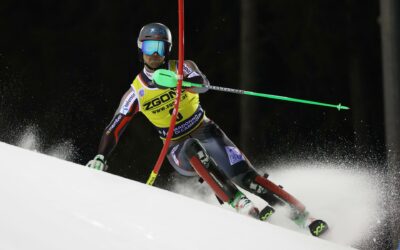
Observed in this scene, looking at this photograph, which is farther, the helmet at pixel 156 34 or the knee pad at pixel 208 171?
the helmet at pixel 156 34

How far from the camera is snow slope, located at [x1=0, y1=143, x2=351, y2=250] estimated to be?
8.76 feet

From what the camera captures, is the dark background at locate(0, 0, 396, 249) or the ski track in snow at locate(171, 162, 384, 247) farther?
the dark background at locate(0, 0, 396, 249)

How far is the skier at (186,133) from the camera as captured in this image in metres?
4.22

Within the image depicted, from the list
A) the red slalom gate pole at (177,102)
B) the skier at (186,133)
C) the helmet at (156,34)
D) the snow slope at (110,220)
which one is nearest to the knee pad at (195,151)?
the skier at (186,133)

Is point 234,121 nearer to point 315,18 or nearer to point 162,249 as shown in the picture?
point 315,18

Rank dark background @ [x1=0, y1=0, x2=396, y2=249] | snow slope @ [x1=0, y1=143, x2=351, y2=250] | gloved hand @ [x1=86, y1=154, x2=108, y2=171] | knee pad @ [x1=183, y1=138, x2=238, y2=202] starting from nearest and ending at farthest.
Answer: snow slope @ [x1=0, y1=143, x2=351, y2=250] → gloved hand @ [x1=86, y1=154, x2=108, y2=171] → knee pad @ [x1=183, y1=138, x2=238, y2=202] → dark background @ [x1=0, y1=0, x2=396, y2=249]

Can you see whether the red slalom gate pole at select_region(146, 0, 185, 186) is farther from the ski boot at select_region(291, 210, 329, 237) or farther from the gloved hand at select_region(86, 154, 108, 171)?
the ski boot at select_region(291, 210, 329, 237)

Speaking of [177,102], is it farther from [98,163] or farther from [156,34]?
[98,163]

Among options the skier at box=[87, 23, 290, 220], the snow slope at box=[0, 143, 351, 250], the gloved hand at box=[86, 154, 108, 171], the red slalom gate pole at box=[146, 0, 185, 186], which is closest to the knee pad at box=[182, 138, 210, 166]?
the skier at box=[87, 23, 290, 220]

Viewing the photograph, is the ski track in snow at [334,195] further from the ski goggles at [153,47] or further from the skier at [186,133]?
the ski goggles at [153,47]

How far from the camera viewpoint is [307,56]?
29.2 ft

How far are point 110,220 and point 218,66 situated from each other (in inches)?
239

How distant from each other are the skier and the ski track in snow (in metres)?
0.32

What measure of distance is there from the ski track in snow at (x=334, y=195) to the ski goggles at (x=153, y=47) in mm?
1173
